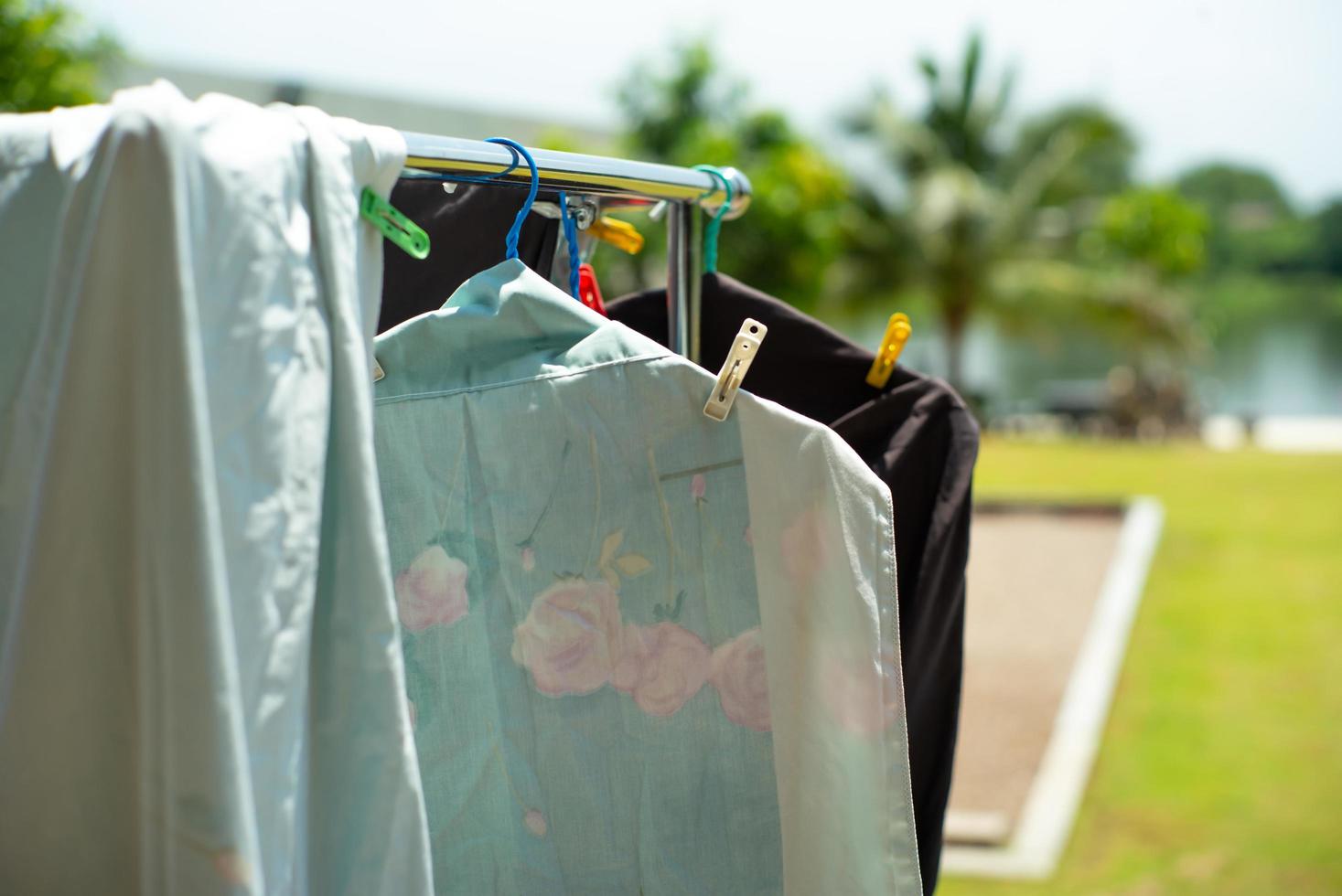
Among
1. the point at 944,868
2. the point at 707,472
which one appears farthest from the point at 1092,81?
the point at 707,472

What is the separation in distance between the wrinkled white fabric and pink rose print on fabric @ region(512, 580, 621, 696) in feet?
0.73

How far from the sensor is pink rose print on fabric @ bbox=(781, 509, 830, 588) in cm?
77

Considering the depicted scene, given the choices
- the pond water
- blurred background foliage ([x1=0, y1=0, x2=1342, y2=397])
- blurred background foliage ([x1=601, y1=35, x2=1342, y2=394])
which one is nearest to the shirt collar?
blurred background foliage ([x1=0, y1=0, x2=1342, y2=397])

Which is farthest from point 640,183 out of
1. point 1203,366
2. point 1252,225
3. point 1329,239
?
point 1252,225

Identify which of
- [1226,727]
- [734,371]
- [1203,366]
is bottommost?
[1203,366]

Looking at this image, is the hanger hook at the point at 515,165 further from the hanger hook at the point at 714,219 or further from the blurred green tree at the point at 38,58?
the blurred green tree at the point at 38,58

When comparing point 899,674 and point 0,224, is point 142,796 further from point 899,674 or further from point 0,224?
point 899,674

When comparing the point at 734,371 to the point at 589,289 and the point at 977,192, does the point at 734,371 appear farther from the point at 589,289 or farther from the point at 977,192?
the point at 977,192

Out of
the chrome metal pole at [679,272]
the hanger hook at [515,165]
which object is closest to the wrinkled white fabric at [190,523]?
→ the hanger hook at [515,165]

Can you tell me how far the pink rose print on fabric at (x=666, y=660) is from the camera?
827 millimetres

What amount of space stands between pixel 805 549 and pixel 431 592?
0.90ft

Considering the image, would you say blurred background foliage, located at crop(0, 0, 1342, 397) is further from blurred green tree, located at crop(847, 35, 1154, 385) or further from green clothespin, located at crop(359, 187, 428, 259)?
Result: green clothespin, located at crop(359, 187, 428, 259)

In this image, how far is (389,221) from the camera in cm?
66

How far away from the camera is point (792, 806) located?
80 cm
